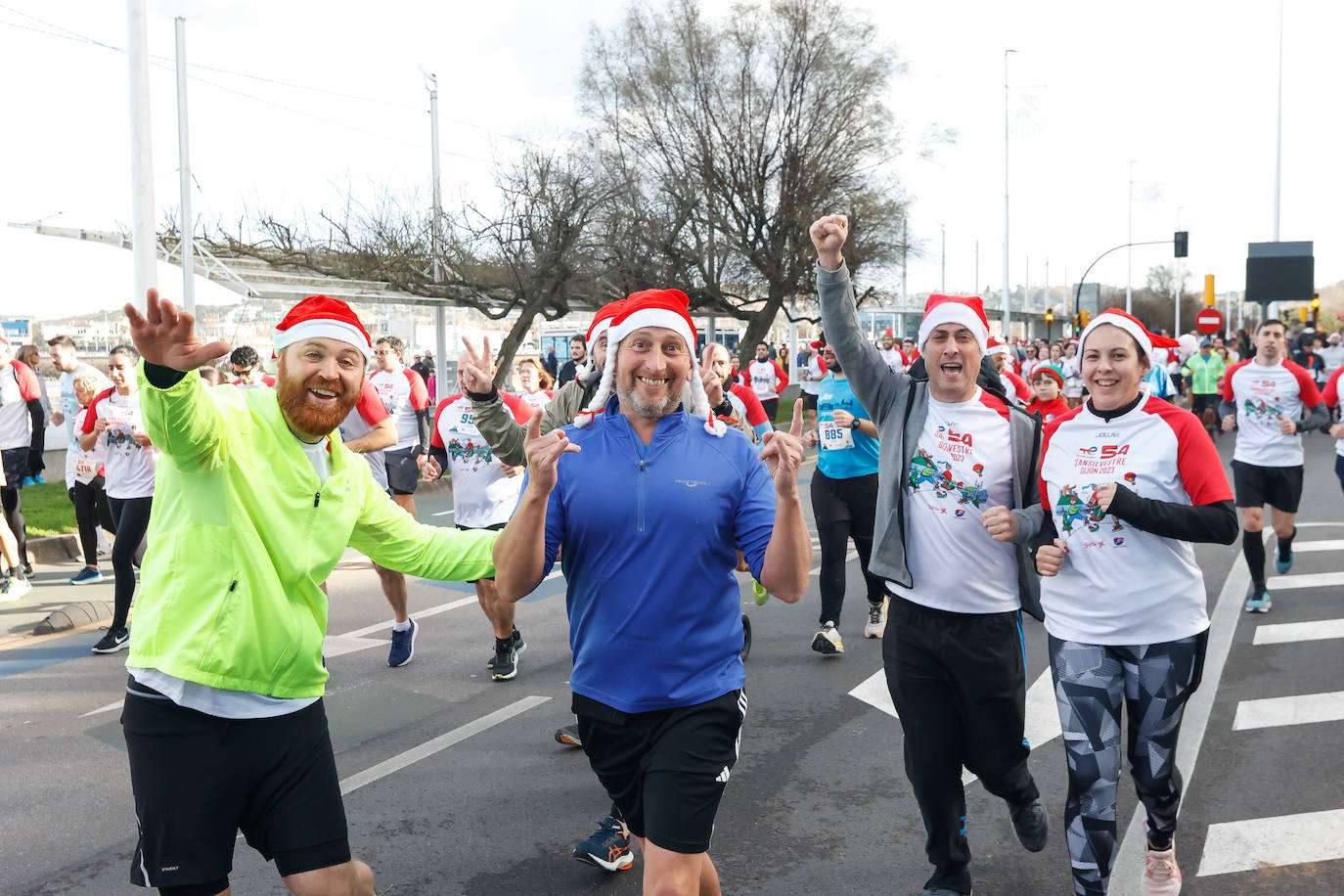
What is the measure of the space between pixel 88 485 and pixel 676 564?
306 inches

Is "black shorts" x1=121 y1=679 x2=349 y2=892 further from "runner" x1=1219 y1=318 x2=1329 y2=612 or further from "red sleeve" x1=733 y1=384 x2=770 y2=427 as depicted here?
"runner" x1=1219 y1=318 x2=1329 y2=612

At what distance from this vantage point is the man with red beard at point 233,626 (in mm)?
2645

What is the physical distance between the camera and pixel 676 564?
296 cm

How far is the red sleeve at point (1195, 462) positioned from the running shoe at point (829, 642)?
3580 mm

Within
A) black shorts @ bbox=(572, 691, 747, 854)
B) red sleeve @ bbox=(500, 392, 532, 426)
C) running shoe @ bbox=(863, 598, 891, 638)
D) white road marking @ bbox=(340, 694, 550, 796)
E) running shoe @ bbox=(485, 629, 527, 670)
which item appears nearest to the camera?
black shorts @ bbox=(572, 691, 747, 854)

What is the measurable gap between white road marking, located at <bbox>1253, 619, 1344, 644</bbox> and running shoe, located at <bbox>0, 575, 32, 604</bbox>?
930cm

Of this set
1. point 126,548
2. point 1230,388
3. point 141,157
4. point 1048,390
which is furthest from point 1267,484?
point 141,157

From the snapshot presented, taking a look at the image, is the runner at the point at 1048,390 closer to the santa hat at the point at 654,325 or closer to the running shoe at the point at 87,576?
the santa hat at the point at 654,325

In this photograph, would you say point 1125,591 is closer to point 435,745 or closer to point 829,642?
point 435,745

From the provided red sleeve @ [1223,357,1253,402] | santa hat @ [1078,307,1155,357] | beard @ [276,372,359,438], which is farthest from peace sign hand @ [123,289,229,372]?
red sleeve @ [1223,357,1253,402]

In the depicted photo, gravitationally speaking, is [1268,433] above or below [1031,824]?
above

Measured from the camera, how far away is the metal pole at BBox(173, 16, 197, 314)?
1791 centimetres

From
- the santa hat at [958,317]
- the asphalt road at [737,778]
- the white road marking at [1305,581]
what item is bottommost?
the asphalt road at [737,778]

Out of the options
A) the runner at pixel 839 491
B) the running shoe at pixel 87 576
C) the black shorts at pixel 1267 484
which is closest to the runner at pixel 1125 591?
the runner at pixel 839 491
